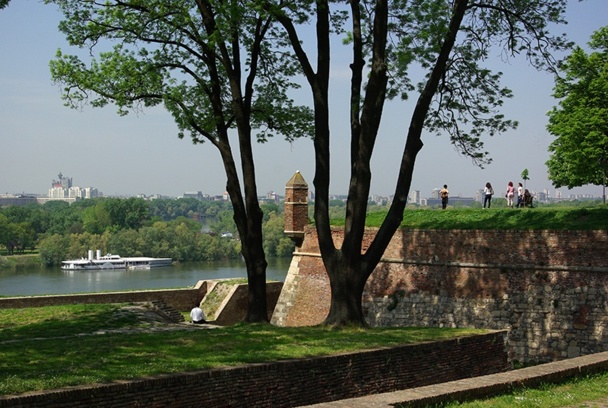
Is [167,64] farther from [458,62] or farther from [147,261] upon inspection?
[147,261]

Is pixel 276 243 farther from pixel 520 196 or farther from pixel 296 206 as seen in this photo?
pixel 296 206

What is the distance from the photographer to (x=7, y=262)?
2571 inches

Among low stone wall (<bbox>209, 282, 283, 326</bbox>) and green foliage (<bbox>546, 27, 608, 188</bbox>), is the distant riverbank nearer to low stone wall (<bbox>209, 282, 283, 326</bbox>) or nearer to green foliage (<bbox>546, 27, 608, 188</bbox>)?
low stone wall (<bbox>209, 282, 283, 326</bbox>)

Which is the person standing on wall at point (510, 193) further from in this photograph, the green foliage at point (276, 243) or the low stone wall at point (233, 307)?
the green foliage at point (276, 243)

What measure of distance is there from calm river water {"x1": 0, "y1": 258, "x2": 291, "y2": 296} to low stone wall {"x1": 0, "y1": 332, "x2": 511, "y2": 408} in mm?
34967

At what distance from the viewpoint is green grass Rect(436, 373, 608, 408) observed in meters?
6.71

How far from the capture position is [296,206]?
20812 millimetres

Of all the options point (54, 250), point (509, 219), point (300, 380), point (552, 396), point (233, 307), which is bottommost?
point (233, 307)

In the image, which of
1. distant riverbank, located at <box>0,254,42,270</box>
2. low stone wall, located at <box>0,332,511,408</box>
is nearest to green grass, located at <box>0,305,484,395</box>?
low stone wall, located at <box>0,332,511,408</box>

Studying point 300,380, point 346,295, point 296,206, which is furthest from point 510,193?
point 300,380

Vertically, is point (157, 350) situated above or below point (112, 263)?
above

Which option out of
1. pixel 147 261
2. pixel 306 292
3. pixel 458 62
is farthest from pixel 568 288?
pixel 147 261

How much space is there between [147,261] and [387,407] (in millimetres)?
62843

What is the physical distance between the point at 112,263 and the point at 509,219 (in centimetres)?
5627
